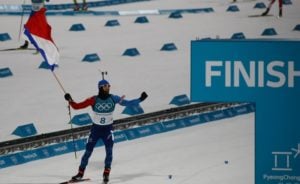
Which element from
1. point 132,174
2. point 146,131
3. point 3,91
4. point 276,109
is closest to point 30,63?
point 3,91

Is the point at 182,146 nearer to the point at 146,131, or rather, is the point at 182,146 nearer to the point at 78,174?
the point at 146,131

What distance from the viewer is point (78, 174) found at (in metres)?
15.0

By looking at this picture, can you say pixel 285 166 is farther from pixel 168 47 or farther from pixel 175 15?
pixel 175 15

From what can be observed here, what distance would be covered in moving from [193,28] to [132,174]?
2017 cm

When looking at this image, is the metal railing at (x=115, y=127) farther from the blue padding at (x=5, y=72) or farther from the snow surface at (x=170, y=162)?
the blue padding at (x=5, y=72)

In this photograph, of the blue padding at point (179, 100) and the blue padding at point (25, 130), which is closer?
the blue padding at point (25, 130)

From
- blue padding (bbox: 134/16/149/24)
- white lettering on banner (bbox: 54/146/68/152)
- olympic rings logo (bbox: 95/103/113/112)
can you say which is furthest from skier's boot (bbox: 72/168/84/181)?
blue padding (bbox: 134/16/149/24)

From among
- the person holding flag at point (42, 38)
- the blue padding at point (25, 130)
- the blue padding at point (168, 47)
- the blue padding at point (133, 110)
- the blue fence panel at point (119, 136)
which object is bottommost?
the blue fence panel at point (119, 136)

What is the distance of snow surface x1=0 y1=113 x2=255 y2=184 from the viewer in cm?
1549

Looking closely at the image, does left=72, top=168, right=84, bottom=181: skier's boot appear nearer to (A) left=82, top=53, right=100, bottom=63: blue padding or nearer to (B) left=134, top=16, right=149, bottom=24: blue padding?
(A) left=82, top=53, right=100, bottom=63: blue padding

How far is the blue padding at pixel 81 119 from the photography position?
19.2 metres

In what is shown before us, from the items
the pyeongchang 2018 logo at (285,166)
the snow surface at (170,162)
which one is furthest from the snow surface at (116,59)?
the pyeongchang 2018 logo at (285,166)

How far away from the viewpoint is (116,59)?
28.3 m

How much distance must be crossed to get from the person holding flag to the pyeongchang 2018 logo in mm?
6791
